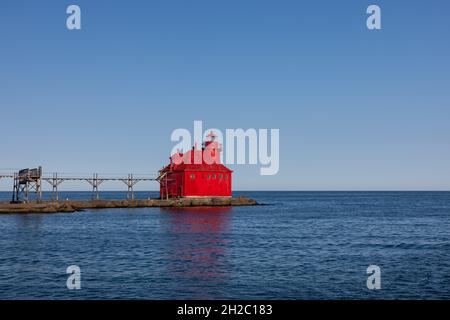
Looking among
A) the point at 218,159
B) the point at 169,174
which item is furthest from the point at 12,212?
the point at 218,159

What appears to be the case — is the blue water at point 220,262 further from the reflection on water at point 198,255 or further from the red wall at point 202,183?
the red wall at point 202,183

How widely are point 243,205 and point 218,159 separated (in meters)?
17.7

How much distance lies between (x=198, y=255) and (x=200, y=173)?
162ft

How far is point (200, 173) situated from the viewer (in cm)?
7944

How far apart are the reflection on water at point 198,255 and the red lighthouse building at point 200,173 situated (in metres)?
27.5

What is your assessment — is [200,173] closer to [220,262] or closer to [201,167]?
[201,167]

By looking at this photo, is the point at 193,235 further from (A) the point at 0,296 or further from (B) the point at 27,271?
(A) the point at 0,296

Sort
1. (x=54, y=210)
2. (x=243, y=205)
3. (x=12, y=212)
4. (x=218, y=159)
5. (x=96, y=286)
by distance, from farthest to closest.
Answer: (x=243, y=205)
(x=218, y=159)
(x=54, y=210)
(x=12, y=212)
(x=96, y=286)

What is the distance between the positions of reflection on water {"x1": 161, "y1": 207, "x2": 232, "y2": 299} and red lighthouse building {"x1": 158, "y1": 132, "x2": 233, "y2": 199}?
90.3 ft

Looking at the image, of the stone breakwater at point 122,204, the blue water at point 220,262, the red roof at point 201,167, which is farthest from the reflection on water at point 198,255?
the red roof at point 201,167

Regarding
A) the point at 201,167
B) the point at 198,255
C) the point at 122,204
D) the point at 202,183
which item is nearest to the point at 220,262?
the point at 198,255

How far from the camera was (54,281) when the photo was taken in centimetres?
2202

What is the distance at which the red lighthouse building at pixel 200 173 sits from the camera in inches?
3127
